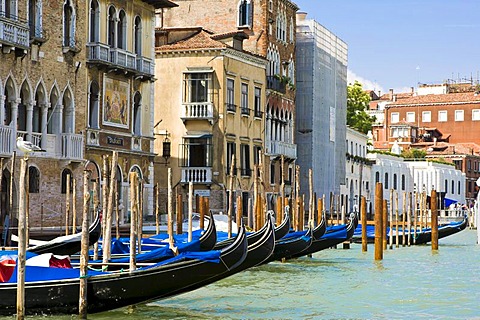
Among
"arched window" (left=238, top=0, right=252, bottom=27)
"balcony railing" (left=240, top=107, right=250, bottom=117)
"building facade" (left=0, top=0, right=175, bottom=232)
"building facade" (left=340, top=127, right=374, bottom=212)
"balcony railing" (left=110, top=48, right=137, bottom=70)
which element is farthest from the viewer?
"building facade" (left=340, top=127, right=374, bottom=212)

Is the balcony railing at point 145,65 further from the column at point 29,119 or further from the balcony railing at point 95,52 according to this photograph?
the column at point 29,119

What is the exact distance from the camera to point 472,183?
47969 mm

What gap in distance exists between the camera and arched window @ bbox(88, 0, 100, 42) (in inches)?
675

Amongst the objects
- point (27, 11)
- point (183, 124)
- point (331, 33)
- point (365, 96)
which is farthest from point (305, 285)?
point (365, 96)

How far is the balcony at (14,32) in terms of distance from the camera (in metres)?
14.3

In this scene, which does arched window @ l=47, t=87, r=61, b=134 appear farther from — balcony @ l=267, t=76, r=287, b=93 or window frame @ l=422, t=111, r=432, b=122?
window frame @ l=422, t=111, r=432, b=122

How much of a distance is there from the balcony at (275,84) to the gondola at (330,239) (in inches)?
335

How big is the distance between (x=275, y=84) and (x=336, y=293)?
46.8 ft

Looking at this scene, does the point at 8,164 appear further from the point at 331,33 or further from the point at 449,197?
the point at 449,197

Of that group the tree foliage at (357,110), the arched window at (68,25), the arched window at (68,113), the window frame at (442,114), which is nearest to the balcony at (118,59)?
the arched window at (68,25)

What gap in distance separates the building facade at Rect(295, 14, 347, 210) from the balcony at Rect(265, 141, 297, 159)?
3.95 ft

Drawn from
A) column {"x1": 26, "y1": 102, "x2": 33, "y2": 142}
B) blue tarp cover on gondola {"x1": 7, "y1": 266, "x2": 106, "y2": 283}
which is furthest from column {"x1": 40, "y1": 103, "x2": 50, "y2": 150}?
blue tarp cover on gondola {"x1": 7, "y1": 266, "x2": 106, "y2": 283}

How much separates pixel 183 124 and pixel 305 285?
1032 centimetres

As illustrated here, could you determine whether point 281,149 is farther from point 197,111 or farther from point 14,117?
point 14,117
